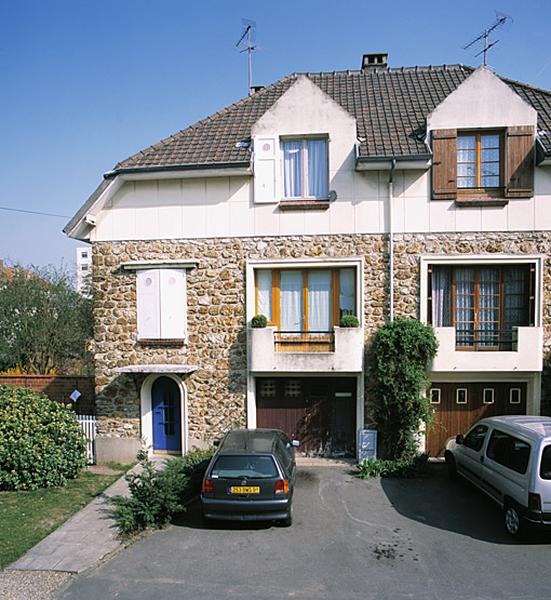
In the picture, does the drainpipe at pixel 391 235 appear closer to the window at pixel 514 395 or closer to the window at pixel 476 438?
the window at pixel 476 438

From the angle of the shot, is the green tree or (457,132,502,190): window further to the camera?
the green tree

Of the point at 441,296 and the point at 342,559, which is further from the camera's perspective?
the point at 441,296

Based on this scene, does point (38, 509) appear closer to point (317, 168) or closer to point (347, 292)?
point (347, 292)

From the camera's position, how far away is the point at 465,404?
1137 centimetres

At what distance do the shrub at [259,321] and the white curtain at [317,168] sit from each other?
136 inches

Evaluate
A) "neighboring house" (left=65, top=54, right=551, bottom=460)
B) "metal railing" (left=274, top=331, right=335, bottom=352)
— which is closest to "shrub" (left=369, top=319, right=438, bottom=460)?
"neighboring house" (left=65, top=54, right=551, bottom=460)

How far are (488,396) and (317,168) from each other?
740 cm

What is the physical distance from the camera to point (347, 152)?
11.1 meters

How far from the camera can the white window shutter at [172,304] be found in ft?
37.6

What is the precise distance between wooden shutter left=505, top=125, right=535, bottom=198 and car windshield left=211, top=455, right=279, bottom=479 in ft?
28.0

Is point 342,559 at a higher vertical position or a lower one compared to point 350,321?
lower

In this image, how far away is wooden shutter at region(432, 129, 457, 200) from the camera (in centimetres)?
1086

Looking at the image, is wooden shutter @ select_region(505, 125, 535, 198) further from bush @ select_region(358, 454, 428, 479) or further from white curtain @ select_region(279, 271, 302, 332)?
bush @ select_region(358, 454, 428, 479)

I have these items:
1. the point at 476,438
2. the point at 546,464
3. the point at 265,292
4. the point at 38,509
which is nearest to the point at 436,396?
the point at 476,438
